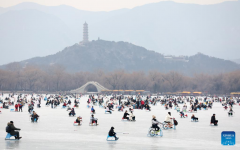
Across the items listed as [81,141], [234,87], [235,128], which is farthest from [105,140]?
[234,87]

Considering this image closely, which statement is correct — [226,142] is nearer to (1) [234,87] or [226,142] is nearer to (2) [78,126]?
(2) [78,126]

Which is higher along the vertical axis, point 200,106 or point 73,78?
point 73,78

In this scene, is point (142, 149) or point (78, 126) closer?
point (142, 149)

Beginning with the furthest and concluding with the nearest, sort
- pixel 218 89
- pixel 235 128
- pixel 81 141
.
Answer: pixel 218 89, pixel 235 128, pixel 81 141

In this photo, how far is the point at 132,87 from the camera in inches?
5645

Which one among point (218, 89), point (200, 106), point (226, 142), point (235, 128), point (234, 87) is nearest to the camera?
point (226, 142)

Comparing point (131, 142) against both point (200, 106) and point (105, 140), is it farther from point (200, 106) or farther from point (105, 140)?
point (200, 106)

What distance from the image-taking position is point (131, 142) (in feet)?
66.2

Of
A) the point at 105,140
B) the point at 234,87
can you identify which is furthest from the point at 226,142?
the point at 234,87

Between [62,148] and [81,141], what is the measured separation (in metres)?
2.48

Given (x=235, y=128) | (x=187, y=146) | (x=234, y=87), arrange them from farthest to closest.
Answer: (x=234, y=87) < (x=235, y=128) < (x=187, y=146)

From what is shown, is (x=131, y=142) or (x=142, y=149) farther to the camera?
(x=131, y=142)

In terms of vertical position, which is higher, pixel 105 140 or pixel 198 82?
pixel 198 82

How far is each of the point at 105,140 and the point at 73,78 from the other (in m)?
141
